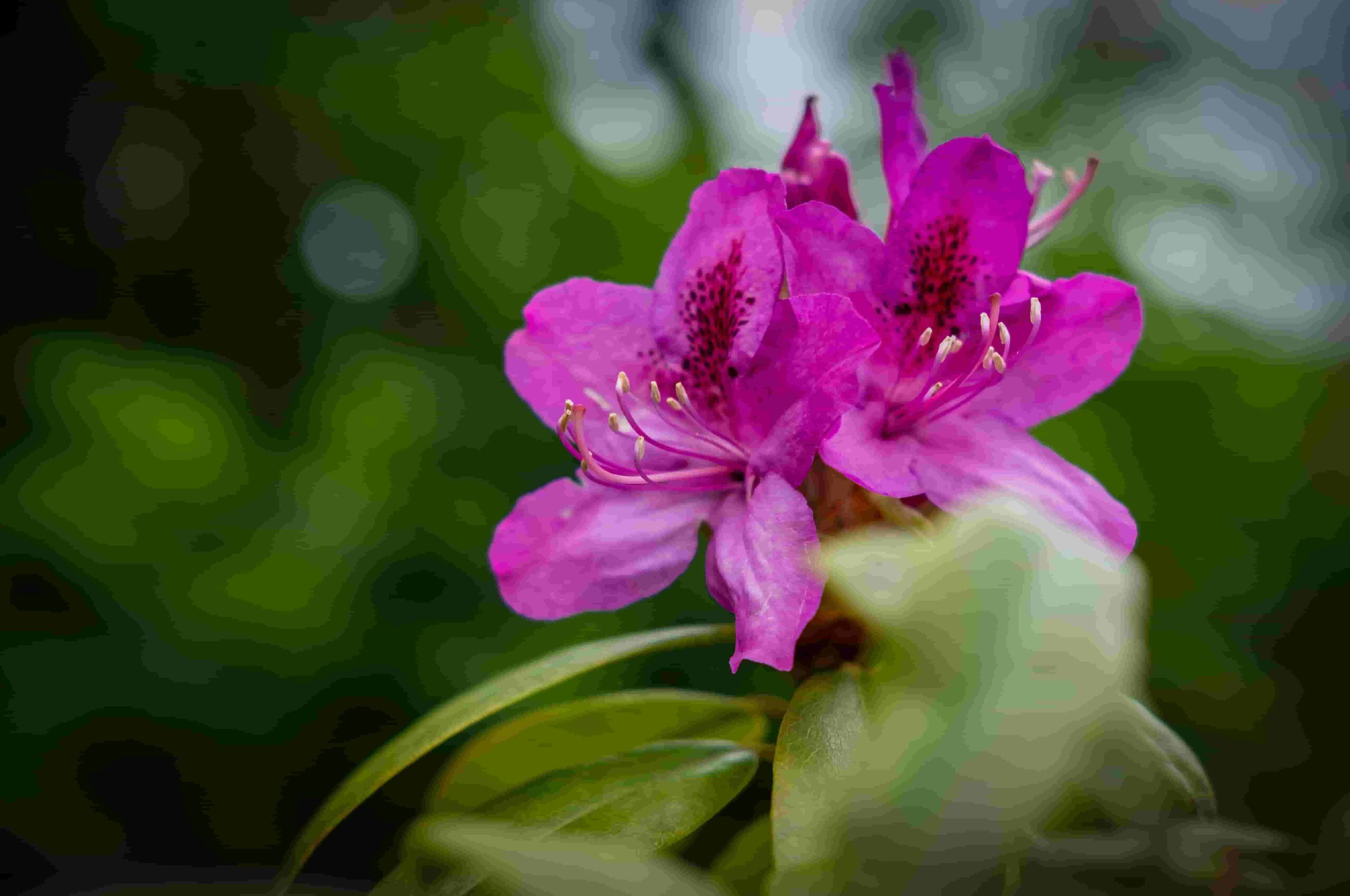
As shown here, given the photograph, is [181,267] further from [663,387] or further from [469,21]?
[663,387]

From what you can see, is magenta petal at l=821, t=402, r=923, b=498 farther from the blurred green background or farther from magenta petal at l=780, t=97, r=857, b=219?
the blurred green background

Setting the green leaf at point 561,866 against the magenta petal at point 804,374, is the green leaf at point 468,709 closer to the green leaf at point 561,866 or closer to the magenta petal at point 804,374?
the magenta petal at point 804,374

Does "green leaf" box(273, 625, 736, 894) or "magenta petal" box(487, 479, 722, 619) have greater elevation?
"magenta petal" box(487, 479, 722, 619)

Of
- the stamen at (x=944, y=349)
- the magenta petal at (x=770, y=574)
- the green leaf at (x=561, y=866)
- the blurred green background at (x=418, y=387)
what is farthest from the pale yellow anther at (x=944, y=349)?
the blurred green background at (x=418, y=387)

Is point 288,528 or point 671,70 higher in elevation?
point 671,70

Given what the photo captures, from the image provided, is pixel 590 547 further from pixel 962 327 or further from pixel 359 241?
pixel 359 241

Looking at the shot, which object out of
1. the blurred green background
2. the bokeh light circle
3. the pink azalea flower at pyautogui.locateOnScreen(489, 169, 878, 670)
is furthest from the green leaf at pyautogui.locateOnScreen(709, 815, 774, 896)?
the bokeh light circle

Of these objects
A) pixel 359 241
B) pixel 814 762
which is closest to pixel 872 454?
pixel 814 762

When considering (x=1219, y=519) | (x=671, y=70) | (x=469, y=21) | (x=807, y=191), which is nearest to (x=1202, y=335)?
(x=1219, y=519)
